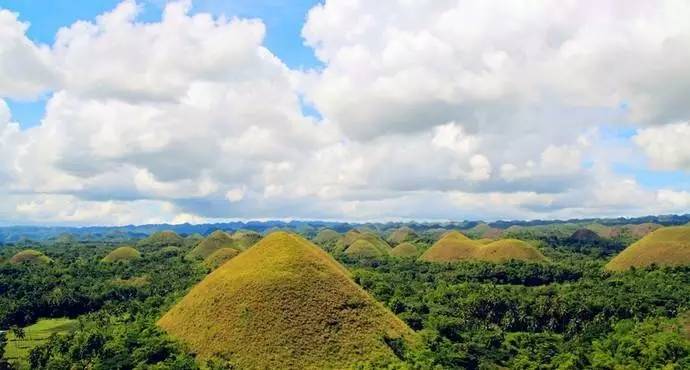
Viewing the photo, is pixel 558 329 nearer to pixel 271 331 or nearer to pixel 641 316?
pixel 641 316

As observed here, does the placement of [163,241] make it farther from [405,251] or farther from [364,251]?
[405,251]

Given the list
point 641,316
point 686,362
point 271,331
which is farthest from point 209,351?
point 641,316

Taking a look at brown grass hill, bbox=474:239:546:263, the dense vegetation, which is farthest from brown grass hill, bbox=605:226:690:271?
brown grass hill, bbox=474:239:546:263

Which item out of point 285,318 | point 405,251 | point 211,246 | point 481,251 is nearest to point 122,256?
point 211,246

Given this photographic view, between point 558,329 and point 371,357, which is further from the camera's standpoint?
point 558,329

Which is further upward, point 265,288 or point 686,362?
point 265,288

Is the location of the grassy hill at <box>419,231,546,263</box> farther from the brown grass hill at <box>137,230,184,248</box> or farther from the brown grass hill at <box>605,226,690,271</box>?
the brown grass hill at <box>137,230,184,248</box>
